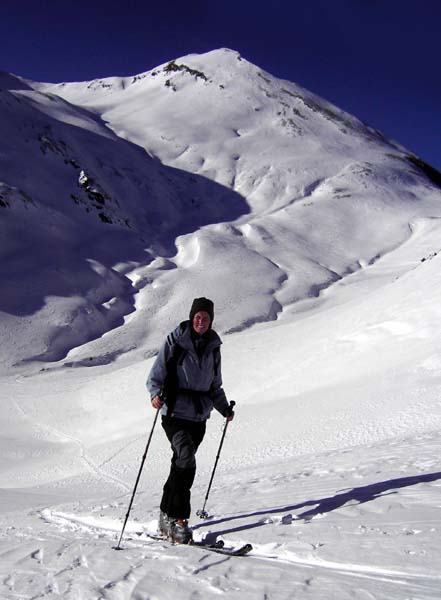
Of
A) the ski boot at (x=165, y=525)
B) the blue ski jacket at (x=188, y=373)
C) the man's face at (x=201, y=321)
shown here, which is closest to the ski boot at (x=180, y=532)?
the ski boot at (x=165, y=525)

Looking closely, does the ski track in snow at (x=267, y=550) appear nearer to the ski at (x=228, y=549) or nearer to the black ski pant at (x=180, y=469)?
the ski at (x=228, y=549)

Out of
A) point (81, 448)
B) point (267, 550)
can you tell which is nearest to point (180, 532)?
point (267, 550)

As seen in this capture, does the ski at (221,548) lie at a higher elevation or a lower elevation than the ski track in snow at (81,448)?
higher

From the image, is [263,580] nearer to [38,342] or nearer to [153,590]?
[153,590]

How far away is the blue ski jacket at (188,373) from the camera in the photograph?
18.1 ft

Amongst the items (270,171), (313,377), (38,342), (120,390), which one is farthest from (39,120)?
(313,377)

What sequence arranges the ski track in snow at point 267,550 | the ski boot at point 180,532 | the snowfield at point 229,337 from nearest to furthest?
the ski track in snow at point 267,550 < the snowfield at point 229,337 < the ski boot at point 180,532

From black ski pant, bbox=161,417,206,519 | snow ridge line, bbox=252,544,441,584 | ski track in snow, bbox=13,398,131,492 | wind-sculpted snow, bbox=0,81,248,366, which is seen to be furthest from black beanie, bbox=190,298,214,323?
wind-sculpted snow, bbox=0,81,248,366

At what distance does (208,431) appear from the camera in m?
13.4

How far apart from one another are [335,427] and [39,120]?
224 ft

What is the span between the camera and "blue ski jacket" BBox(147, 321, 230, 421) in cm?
551

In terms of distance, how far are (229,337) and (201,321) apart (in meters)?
20.9

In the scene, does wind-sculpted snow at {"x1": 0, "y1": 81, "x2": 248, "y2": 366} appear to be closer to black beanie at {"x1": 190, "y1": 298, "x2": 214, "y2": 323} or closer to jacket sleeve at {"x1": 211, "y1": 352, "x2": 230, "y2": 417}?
jacket sleeve at {"x1": 211, "y1": 352, "x2": 230, "y2": 417}

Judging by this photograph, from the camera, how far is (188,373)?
5.58 metres
